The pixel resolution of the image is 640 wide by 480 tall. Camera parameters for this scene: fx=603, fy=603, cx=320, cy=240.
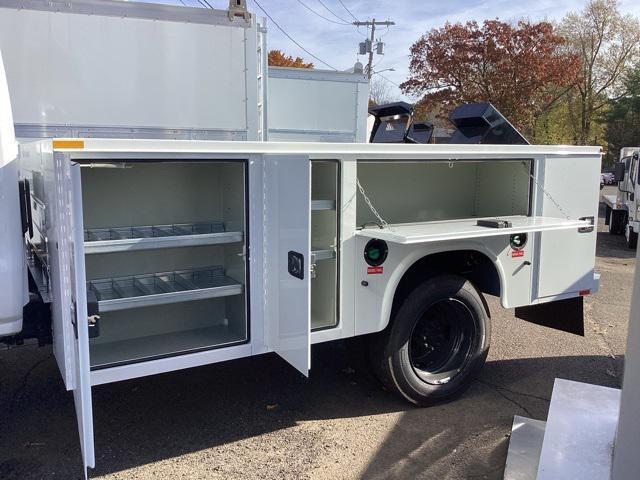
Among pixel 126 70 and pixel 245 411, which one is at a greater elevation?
pixel 126 70

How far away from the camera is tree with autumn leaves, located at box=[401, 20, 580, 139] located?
18.8 meters

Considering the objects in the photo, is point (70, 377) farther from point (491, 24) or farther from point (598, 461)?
point (491, 24)

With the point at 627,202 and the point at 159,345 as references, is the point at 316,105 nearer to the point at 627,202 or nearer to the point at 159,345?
the point at 159,345

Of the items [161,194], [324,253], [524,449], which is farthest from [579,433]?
[161,194]

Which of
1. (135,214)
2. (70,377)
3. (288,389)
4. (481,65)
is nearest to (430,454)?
(288,389)

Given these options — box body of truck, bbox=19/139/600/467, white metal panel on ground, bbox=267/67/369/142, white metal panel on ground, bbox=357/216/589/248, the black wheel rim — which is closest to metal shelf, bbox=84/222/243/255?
box body of truck, bbox=19/139/600/467

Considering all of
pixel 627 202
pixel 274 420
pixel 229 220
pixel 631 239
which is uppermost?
pixel 229 220

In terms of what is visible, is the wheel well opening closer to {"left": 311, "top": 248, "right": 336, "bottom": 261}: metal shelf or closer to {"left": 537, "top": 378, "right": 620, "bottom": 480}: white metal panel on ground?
{"left": 311, "top": 248, "right": 336, "bottom": 261}: metal shelf

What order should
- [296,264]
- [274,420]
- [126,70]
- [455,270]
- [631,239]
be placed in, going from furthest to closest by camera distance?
[631,239] → [126,70] → [455,270] → [274,420] → [296,264]

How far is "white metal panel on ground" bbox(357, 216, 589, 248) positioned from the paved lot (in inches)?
43.9

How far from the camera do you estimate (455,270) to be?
4570 mm

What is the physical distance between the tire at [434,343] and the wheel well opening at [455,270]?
0.06 m

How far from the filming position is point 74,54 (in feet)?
16.2

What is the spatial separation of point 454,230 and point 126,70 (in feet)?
10.1
